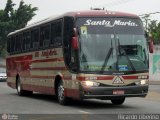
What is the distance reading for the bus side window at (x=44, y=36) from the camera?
20.9m

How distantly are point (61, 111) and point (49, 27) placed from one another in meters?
4.98

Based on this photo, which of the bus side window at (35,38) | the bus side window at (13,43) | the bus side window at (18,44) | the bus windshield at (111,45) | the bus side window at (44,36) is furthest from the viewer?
the bus side window at (13,43)

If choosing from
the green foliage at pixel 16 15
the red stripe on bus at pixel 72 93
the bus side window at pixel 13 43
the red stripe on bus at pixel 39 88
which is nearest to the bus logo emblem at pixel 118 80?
the red stripe on bus at pixel 72 93

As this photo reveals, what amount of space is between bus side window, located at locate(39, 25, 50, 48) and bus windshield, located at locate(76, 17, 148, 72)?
10.5ft

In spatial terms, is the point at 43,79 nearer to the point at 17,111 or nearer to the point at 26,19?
the point at 17,111

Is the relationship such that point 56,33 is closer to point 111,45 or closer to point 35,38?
point 111,45

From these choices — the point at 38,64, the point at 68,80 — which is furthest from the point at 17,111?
the point at 38,64

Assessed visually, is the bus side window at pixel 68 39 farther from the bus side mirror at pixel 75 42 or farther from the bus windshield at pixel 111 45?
the bus side mirror at pixel 75 42

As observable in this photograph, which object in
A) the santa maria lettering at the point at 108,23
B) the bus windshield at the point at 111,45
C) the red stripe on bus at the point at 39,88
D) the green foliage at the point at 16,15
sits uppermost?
the green foliage at the point at 16,15

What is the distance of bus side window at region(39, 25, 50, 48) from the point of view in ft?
68.6

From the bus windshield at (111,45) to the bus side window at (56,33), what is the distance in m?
1.49

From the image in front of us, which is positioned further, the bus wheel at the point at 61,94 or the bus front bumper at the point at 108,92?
the bus wheel at the point at 61,94

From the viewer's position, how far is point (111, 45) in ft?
58.0

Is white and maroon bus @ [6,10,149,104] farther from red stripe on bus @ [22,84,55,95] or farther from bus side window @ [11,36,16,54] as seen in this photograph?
bus side window @ [11,36,16,54]
